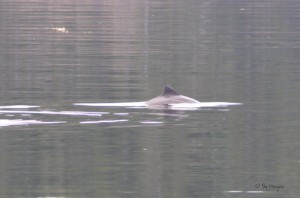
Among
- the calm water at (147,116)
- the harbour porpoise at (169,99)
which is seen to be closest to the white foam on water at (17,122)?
the calm water at (147,116)

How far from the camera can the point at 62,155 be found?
2145 cm

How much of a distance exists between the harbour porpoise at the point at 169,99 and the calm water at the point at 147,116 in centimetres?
92

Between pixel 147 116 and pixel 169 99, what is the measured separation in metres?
2.40

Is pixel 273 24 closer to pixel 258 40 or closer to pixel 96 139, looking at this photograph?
pixel 258 40

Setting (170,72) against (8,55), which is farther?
(8,55)

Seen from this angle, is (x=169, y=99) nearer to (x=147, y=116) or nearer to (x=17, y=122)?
(x=147, y=116)

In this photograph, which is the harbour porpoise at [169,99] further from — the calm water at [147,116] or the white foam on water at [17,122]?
the white foam on water at [17,122]

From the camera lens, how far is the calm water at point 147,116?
19172mm

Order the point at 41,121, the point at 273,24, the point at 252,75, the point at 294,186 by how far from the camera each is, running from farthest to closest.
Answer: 1. the point at 273,24
2. the point at 252,75
3. the point at 41,121
4. the point at 294,186

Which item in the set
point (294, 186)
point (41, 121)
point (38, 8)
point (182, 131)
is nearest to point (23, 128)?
point (41, 121)

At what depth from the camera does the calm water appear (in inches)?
755

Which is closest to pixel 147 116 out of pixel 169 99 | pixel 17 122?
pixel 169 99

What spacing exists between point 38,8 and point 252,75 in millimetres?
48593

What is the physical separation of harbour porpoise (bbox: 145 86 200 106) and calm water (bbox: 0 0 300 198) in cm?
92
